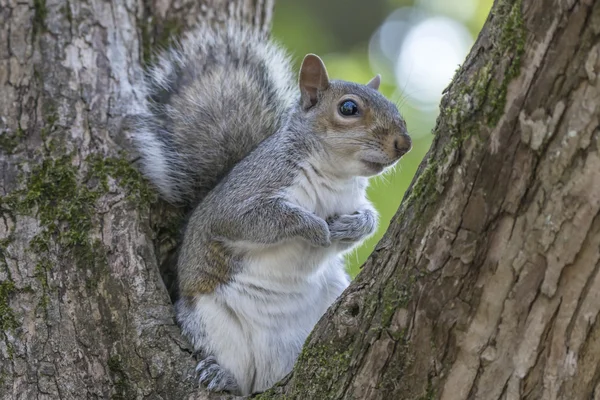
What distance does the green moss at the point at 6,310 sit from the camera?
2.07 m

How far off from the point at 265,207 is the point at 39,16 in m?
1.16

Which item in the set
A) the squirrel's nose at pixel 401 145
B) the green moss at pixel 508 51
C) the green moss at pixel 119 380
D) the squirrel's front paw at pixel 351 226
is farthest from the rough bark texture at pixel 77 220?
the green moss at pixel 508 51

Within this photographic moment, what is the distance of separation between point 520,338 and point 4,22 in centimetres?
216

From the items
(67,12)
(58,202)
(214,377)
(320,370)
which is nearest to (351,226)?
(214,377)

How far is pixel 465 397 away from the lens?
58.6 inches

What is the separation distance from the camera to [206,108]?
2.72 metres

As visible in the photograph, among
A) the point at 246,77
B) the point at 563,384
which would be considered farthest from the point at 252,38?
the point at 563,384

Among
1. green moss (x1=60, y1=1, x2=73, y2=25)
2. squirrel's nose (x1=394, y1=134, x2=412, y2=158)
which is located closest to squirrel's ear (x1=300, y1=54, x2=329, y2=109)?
squirrel's nose (x1=394, y1=134, x2=412, y2=158)

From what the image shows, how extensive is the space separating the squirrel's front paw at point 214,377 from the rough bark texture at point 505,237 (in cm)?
60

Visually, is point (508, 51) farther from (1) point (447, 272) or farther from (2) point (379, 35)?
(2) point (379, 35)

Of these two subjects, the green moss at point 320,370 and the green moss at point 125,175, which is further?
the green moss at point 125,175

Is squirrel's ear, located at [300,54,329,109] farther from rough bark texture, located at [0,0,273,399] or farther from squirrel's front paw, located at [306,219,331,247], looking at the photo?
rough bark texture, located at [0,0,273,399]

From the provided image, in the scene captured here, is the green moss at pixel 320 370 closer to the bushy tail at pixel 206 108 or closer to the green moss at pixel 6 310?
the green moss at pixel 6 310

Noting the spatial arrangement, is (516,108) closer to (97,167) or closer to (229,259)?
(229,259)
